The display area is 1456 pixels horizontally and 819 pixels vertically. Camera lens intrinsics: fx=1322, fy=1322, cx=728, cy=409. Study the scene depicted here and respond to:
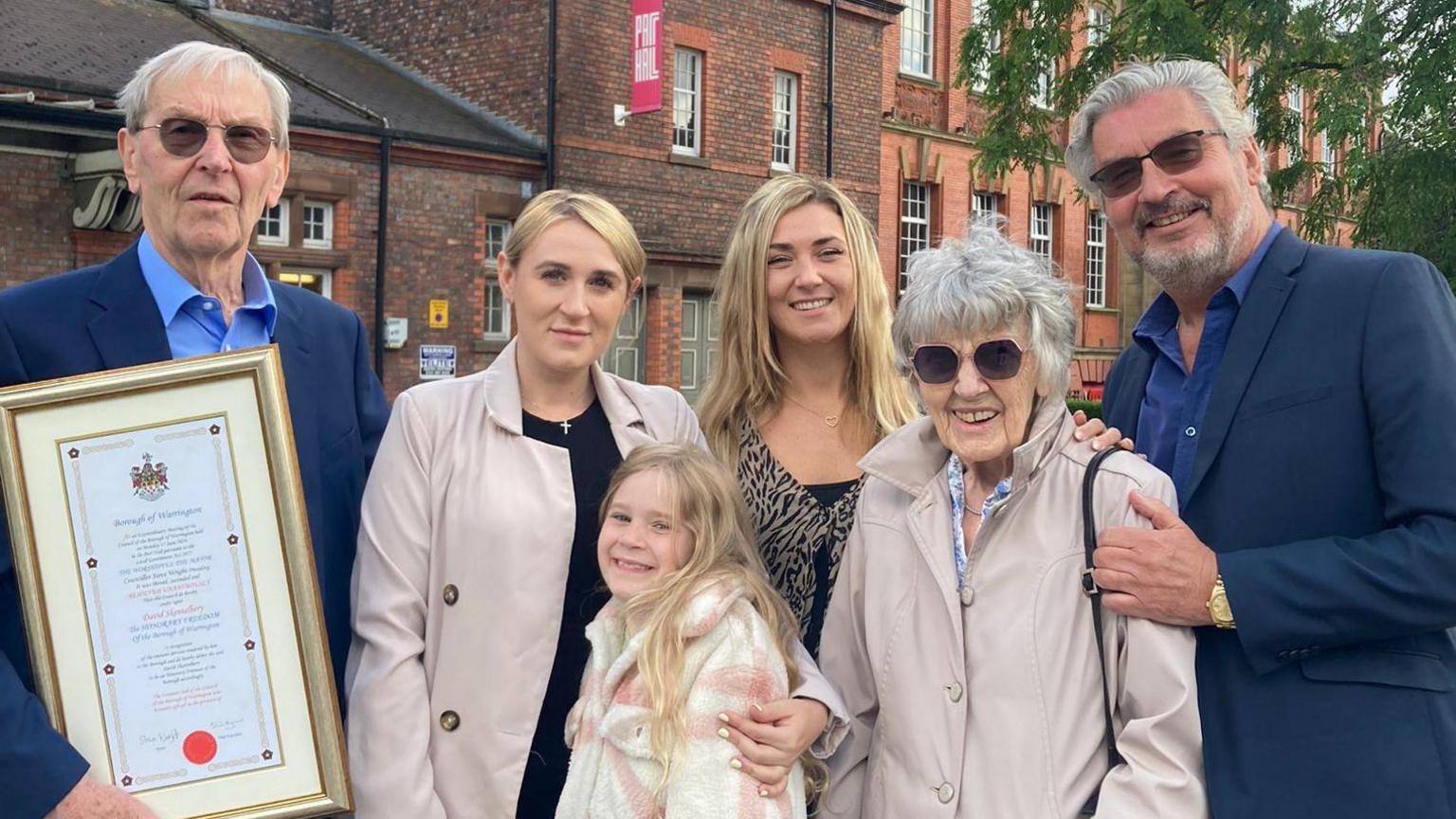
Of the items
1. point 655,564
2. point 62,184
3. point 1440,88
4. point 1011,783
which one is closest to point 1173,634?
point 1011,783

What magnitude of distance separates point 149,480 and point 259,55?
18153 mm

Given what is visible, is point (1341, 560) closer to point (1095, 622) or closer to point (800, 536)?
point (1095, 622)

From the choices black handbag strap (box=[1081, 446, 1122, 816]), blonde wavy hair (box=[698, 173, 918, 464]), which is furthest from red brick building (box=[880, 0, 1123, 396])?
black handbag strap (box=[1081, 446, 1122, 816])

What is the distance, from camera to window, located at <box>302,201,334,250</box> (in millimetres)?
18984

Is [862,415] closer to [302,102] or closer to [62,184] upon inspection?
[62,184]

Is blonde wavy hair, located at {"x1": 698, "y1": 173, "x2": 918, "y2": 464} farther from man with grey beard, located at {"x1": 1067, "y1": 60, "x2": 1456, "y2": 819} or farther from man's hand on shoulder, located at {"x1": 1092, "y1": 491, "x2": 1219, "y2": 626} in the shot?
man's hand on shoulder, located at {"x1": 1092, "y1": 491, "x2": 1219, "y2": 626}

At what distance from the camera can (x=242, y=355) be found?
2.81m

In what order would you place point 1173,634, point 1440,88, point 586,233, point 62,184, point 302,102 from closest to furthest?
point 1173,634 < point 586,233 < point 1440,88 < point 62,184 < point 302,102

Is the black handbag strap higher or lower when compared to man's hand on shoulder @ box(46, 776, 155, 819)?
higher

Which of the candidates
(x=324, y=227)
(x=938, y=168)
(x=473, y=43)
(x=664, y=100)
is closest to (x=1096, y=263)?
(x=938, y=168)

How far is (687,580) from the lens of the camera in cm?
311

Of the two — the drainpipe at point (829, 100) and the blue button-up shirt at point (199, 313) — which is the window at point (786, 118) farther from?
the blue button-up shirt at point (199, 313)

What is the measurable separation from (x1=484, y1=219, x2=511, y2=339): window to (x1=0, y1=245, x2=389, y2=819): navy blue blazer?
56.9 ft

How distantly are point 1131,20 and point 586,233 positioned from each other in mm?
12807
